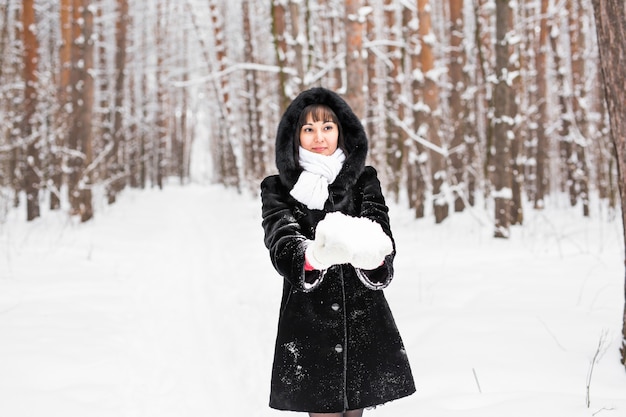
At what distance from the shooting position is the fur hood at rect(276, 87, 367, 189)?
211 centimetres

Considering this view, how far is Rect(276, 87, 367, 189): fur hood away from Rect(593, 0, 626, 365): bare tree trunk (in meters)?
1.67

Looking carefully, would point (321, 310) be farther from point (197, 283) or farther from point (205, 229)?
point (205, 229)

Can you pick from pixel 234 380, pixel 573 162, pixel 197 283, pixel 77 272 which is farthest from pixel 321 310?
pixel 573 162

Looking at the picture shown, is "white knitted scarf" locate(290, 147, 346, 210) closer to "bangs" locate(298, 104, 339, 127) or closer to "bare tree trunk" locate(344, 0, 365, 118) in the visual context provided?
"bangs" locate(298, 104, 339, 127)

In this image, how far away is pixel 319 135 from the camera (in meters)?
2.12

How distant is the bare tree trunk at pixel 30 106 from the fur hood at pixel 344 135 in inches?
435

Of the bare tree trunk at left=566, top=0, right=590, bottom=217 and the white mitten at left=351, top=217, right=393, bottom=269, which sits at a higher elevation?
the bare tree trunk at left=566, top=0, right=590, bottom=217

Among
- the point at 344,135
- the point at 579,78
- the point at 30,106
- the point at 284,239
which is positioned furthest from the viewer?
the point at 579,78

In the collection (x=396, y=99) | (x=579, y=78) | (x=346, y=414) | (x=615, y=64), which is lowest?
(x=346, y=414)

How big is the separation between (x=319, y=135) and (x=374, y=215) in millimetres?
426

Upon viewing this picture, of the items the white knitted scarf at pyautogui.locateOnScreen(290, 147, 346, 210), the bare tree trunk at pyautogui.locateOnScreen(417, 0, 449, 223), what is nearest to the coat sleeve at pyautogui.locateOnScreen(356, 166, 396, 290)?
the white knitted scarf at pyautogui.locateOnScreen(290, 147, 346, 210)

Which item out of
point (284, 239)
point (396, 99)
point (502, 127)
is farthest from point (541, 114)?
point (284, 239)

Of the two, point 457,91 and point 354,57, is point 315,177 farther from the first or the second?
point 457,91

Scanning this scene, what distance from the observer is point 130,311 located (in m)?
5.16
